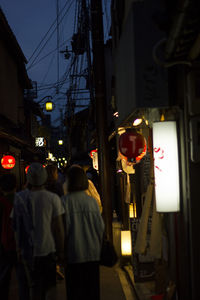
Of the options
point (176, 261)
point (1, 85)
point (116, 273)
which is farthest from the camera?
point (1, 85)

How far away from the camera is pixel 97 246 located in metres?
6.00

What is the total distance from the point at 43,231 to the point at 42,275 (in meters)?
0.74

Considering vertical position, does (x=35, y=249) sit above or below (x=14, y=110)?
below

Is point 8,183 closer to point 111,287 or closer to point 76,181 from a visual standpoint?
point 76,181

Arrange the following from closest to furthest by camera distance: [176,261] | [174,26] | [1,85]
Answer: [174,26], [176,261], [1,85]

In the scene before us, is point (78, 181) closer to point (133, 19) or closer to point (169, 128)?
point (169, 128)

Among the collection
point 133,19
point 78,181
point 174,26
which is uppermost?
point 133,19

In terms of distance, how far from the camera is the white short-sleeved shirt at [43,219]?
5.91m

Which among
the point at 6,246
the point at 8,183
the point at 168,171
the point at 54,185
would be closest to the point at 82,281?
the point at 6,246

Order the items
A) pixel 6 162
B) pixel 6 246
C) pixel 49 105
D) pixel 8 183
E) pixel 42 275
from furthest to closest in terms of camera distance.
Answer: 1. pixel 49 105
2. pixel 6 162
3. pixel 8 183
4. pixel 6 246
5. pixel 42 275

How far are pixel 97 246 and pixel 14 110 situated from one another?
21243 mm

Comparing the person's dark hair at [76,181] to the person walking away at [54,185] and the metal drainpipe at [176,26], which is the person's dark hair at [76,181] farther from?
the person walking away at [54,185]

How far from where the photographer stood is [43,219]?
19.4 ft

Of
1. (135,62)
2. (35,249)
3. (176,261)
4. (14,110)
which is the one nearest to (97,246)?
(35,249)
